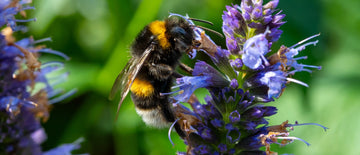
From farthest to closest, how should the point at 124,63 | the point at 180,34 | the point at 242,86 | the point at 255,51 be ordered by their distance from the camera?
A: the point at 124,63
the point at 180,34
the point at 242,86
the point at 255,51

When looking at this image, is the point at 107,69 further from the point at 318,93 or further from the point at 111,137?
the point at 318,93

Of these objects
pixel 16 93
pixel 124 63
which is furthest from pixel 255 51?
pixel 124 63

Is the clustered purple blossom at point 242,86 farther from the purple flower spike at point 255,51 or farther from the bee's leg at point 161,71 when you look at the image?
the bee's leg at point 161,71

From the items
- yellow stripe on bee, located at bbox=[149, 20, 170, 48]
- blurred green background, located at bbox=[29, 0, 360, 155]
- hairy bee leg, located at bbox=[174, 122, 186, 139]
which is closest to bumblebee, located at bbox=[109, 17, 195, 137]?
yellow stripe on bee, located at bbox=[149, 20, 170, 48]

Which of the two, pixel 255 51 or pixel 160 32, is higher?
pixel 255 51

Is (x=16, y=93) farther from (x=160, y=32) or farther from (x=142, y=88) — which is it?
(x=160, y=32)

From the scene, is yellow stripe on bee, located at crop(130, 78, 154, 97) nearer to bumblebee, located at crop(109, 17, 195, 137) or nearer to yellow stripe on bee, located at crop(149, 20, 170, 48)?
bumblebee, located at crop(109, 17, 195, 137)

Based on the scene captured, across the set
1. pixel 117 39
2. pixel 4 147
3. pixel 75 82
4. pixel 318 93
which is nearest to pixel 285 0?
pixel 318 93

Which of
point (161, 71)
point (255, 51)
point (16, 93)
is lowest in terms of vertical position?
point (16, 93)
